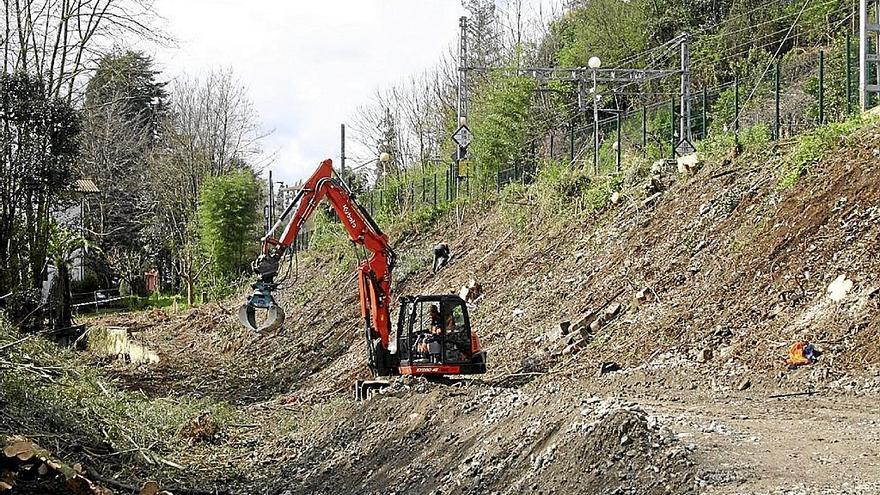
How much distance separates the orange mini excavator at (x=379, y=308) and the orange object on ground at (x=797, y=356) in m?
5.02

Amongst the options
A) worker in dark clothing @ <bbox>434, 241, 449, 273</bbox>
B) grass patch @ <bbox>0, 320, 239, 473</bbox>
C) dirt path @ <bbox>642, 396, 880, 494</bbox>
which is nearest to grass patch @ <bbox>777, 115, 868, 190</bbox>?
dirt path @ <bbox>642, 396, 880, 494</bbox>

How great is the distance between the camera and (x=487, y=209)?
1075 inches

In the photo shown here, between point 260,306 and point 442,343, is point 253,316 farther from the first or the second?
point 442,343

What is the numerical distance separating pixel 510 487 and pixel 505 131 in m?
20.4

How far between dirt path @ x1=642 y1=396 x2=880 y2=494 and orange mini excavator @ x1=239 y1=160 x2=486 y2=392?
5.05 m

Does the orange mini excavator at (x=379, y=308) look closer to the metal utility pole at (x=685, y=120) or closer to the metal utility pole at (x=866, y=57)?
the metal utility pole at (x=866, y=57)

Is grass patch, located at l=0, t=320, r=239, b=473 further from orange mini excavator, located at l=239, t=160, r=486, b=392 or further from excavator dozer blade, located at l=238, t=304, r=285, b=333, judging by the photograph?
orange mini excavator, located at l=239, t=160, r=486, b=392

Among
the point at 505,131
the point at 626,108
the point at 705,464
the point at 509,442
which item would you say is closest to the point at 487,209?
the point at 505,131

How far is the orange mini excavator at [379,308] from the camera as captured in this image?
48.4 feet

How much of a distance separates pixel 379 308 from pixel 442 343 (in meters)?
1.70

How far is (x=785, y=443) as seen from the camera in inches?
311

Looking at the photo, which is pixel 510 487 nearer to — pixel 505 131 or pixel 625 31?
pixel 505 131

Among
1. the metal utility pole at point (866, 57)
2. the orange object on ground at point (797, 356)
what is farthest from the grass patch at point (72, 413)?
the metal utility pole at point (866, 57)

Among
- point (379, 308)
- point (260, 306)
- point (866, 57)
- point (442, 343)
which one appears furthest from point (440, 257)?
point (866, 57)
